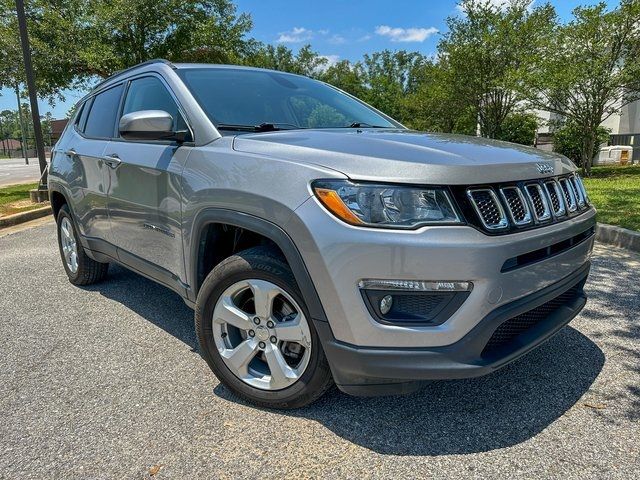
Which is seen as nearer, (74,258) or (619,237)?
(74,258)

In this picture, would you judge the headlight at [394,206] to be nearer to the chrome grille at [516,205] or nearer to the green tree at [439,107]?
the chrome grille at [516,205]

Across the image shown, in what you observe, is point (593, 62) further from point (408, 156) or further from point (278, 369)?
point (278, 369)

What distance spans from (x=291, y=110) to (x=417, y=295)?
69.1 inches

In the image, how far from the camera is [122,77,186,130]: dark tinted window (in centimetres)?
299

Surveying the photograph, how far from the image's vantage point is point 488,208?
203cm

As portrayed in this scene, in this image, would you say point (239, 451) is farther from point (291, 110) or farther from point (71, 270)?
point (71, 270)

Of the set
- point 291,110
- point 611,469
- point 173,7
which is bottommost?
point 611,469

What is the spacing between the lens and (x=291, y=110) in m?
3.23

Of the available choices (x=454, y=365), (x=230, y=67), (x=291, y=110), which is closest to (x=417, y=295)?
(x=454, y=365)

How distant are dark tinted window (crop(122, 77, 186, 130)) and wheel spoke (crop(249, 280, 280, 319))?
111cm

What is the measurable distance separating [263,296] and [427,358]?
0.82m

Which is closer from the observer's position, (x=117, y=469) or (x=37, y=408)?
(x=117, y=469)

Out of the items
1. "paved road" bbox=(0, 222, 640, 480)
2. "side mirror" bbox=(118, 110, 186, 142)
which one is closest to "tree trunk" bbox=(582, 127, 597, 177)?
"paved road" bbox=(0, 222, 640, 480)

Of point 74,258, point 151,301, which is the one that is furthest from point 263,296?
point 74,258
